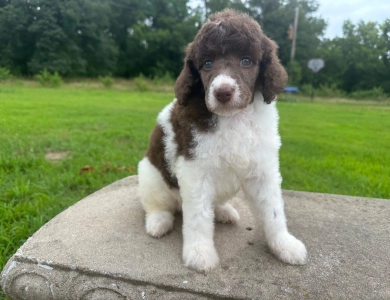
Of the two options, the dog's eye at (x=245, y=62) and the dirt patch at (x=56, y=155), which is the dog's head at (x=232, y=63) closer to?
the dog's eye at (x=245, y=62)

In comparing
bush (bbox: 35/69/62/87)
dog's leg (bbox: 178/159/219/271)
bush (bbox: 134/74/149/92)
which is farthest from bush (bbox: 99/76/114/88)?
dog's leg (bbox: 178/159/219/271)

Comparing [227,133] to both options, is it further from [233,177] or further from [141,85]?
[141,85]

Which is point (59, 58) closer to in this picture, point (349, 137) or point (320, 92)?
point (320, 92)

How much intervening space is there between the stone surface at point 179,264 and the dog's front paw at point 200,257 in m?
0.04

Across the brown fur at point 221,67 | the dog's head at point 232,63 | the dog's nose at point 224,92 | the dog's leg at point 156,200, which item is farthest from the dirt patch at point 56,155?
the dog's nose at point 224,92

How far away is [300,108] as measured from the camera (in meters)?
6.10

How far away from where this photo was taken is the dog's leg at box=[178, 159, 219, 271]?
6.38 ft

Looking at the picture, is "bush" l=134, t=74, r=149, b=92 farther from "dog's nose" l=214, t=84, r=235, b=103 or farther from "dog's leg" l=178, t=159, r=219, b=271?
"dog's nose" l=214, t=84, r=235, b=103

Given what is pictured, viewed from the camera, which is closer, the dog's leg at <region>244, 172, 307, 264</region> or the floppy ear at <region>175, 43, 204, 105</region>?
the floppy ear at <region>175, 43, 204, 105</region>

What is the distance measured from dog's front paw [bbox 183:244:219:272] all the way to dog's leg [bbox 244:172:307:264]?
0.39 metres

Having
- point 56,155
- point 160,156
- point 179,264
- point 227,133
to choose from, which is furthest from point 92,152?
point 227,133

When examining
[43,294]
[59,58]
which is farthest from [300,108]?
[43,294]

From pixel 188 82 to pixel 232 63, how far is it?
12.1 inches

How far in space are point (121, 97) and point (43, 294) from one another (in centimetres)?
682
